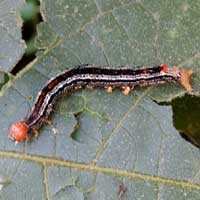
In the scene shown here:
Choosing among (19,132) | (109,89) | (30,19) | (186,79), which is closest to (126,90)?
(109,89)

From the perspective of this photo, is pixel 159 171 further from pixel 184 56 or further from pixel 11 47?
pixel 11 47

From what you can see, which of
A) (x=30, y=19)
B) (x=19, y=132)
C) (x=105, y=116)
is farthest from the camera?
(x=30, y=19)

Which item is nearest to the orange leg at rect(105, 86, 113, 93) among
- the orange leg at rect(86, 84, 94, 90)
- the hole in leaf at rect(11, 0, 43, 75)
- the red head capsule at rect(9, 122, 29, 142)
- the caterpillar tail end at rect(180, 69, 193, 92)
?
the orange leg at rect(86, 84, 94, 90)

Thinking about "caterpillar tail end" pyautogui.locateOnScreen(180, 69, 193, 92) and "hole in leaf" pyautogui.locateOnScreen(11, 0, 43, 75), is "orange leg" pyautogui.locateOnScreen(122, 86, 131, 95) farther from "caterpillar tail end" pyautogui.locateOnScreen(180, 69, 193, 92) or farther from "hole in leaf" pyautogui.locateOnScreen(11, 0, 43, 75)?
"hole in leaf" pyautogui.locateOnScreen(11, 0, 43, 75)

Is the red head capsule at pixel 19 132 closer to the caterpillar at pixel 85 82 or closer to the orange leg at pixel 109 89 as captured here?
the caterpillar at pixel 85 82

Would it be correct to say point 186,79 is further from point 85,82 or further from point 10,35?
point 10,35

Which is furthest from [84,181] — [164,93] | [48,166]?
[164,93]
